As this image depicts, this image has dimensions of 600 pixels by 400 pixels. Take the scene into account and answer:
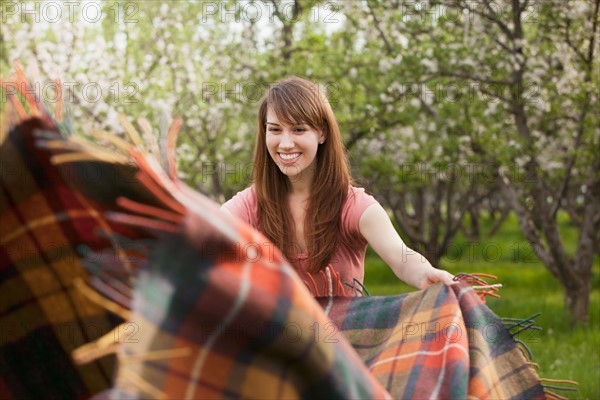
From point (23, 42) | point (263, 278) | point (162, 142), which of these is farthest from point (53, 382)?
point (23, 42)

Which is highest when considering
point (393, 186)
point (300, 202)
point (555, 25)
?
point (555, 25)

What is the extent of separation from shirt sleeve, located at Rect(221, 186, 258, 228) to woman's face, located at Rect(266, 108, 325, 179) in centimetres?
27

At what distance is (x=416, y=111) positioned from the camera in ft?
29.7

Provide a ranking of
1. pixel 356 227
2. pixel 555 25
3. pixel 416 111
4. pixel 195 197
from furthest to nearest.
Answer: pixel 416 111 < pixel 555 25 < pixel 356 227 < pixel 195 197

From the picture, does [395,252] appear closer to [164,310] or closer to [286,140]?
[286,140]

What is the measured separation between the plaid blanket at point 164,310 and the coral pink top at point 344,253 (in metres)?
0.72

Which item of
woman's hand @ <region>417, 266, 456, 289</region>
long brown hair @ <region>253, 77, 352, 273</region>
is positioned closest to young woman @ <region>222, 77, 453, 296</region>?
long brown hair @ <region>253, 77, 352, 273</region>

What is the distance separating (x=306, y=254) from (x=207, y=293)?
1.93 metres

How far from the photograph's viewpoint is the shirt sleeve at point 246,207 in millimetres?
3719

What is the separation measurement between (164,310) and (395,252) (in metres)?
1.77

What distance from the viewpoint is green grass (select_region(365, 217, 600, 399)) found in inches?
245

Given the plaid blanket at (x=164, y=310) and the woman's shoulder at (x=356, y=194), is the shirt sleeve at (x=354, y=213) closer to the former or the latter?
the woman's shoulder at (x=356, y=194)

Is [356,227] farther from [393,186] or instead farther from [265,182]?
[393,186]

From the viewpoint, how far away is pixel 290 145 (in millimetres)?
3541
